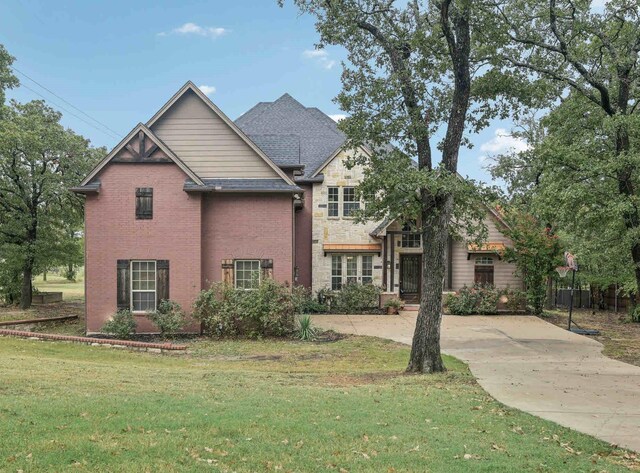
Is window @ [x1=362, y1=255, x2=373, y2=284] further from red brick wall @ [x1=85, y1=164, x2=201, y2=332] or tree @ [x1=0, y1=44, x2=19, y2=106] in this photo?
tree @ [x1=0, y1=44, x2=19, y2=106]

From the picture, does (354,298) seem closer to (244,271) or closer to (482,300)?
(482,300)

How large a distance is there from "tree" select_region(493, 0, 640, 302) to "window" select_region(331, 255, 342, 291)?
9.52 metres

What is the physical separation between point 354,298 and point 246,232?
690 cm

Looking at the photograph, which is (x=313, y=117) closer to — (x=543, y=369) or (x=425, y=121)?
(x=425, y=121)

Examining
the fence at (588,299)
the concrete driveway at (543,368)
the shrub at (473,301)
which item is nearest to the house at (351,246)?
the shrub at (473,301)

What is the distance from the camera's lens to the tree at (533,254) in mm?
23109

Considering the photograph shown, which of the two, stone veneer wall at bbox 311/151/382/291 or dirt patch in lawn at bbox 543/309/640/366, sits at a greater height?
stone veneer wall at bbox 311/151/382/291

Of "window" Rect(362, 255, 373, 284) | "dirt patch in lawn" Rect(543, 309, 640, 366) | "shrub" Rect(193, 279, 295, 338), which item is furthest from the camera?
"window" Rect(362, 255, 373, 284)

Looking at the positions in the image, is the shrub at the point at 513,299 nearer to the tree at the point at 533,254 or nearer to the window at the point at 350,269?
the tree at the point at 533,254

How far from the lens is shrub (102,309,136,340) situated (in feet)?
54.4

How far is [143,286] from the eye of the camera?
17.5 metres

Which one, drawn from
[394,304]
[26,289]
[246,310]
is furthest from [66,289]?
[246,310]

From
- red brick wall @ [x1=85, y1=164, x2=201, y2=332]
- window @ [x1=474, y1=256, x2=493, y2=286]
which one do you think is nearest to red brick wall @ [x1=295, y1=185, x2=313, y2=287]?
red brick wall @ [x1=85, y1=164, x2=201, y2=332]

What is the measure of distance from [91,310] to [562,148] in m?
15.5
